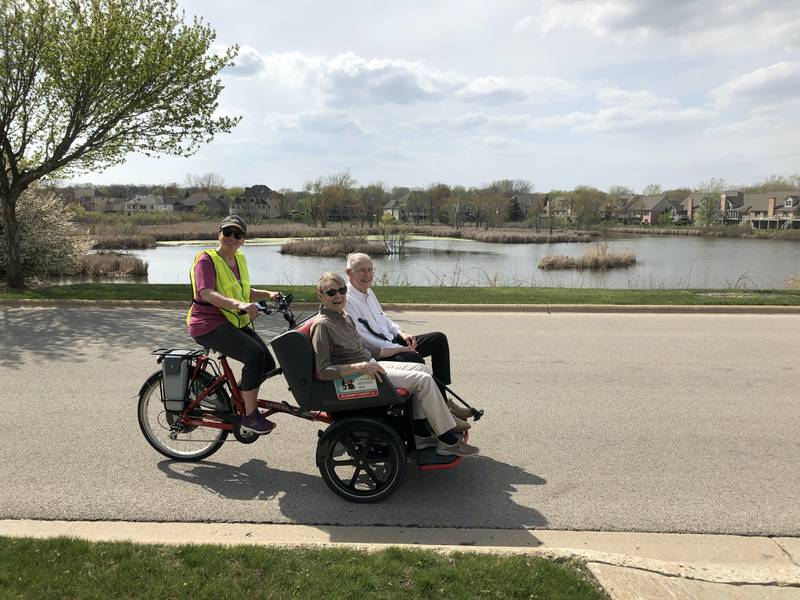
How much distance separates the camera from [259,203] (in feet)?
410

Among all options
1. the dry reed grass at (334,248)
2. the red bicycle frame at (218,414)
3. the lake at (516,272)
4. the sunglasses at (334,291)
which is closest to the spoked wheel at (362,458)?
the red bicycle frame at (218,414)

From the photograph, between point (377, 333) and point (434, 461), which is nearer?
point (434, 461)

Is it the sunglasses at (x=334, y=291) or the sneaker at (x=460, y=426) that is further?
the sneaker at (x=460, y=426)

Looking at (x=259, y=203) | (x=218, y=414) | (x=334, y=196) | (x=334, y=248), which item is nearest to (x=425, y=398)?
(x=218, y=414)

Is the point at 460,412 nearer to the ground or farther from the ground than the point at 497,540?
farther from the ground

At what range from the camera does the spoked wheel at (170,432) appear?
4.49 meters

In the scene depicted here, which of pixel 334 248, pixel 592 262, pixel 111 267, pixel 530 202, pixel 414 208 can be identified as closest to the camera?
pixel 111 267

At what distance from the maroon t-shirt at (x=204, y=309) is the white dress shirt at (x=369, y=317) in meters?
0.98

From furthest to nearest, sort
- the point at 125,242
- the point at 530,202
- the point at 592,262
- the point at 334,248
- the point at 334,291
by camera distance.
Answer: the point at 530,202, the point at 125,242, the point at 334,248, the point at 592,262, the point at 334,291

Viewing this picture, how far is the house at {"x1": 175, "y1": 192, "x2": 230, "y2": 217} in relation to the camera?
389ft

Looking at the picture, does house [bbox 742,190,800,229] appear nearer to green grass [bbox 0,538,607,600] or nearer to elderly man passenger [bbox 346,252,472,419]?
elderly man passenger [bbox 346,252,472,419]

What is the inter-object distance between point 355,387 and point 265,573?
1271mm

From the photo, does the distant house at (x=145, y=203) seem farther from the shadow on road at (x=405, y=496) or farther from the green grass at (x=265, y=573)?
the green grass at (x=265, y=573)

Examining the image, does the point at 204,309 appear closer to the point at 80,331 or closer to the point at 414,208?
the point at 80,331
